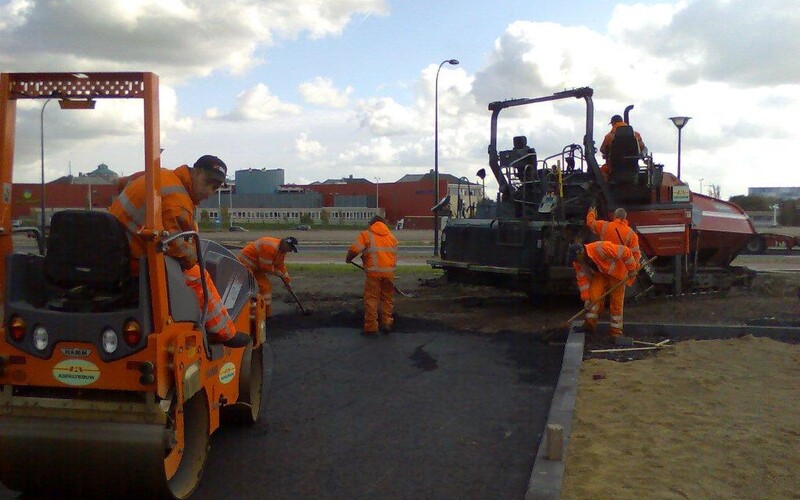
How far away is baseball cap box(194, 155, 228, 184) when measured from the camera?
175 inches

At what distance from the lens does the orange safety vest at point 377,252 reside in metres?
9.84

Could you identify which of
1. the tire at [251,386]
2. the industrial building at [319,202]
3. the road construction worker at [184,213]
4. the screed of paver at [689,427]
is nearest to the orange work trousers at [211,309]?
the road construction worker at [184,213]

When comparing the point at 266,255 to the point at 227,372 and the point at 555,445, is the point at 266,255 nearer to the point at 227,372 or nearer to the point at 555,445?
the point at 227,372

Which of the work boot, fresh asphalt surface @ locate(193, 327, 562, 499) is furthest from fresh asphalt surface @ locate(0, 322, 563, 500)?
the work boot

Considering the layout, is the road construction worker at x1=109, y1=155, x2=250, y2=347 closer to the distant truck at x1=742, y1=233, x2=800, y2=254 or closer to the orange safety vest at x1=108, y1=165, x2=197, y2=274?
the orange safety vest at x1=108, y1=165, x2=197, y2=274

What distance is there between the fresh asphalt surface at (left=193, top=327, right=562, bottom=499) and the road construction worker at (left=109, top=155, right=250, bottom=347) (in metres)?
0.95

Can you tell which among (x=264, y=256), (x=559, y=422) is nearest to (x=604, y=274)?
(x=559, y=422)

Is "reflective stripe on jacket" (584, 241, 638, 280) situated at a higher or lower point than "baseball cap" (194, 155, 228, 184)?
lower

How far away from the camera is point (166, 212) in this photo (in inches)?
165

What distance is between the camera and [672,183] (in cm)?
1188

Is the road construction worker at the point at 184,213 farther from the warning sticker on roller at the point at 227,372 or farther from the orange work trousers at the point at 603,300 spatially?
the orange work trousers at the point at 603,300

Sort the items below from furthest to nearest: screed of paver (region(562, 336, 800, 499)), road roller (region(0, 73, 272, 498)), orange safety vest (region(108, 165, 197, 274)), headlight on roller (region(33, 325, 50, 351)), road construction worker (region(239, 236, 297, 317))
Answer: road construction worker (region(239, 236, 297, 317)) → screed of paver (region(562, 336, 800, 499)) → orange safety vest (region(108, 165, 197, 274)) → headlight on roller (region(33, 325, 50, 351)) → road roller (region(0, 73, 272, 498))

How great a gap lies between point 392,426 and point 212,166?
2.46 m

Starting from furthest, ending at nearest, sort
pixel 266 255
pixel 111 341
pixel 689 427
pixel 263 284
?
1. pixel 263 284
2. pixel 266 255
3. pixel 689 427
4. pixel 111 341
